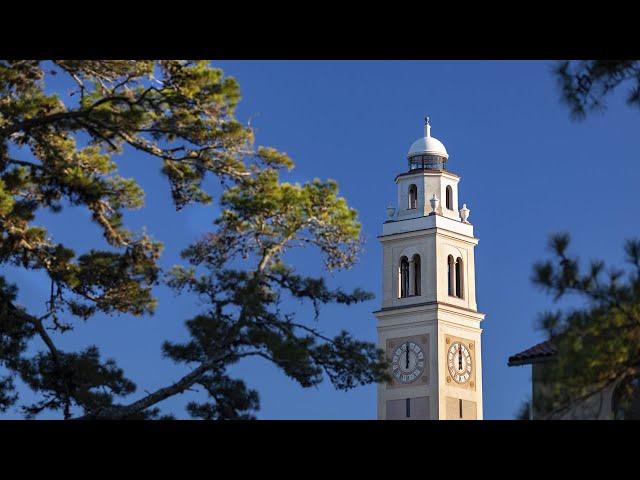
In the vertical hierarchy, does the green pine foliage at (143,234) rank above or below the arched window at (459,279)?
below

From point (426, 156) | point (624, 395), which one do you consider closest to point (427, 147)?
point (426, 156)

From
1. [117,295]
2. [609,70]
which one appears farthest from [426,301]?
[609,70]

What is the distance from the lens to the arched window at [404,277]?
32125 mm

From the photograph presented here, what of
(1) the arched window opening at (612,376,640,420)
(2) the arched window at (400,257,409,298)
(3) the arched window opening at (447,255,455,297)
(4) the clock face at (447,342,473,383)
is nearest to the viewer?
(1) the arched window opening at (612,376,640,420)

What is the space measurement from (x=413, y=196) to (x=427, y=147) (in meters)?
1.26

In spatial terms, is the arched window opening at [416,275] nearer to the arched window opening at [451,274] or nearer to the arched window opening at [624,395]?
the arched window opening at [451,274]

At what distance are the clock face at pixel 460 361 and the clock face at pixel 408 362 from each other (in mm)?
745

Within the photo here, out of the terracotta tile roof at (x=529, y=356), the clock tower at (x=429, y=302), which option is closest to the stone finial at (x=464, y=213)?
the clock tower at (x=429, y=302)

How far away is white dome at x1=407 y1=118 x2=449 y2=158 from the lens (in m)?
30.0

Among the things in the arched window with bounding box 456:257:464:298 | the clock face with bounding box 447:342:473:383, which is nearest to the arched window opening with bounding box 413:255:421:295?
the arched window with bounding box 456:257:464:298

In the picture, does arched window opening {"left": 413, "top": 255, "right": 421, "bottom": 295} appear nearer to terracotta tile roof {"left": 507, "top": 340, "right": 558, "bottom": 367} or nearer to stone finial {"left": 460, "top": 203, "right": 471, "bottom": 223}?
stone finial {"left": 460, "top": 203, "right": 471, "bottom": 223}

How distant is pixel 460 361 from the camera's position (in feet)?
105

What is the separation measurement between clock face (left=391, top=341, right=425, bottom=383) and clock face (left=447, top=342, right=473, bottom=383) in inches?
29.3
